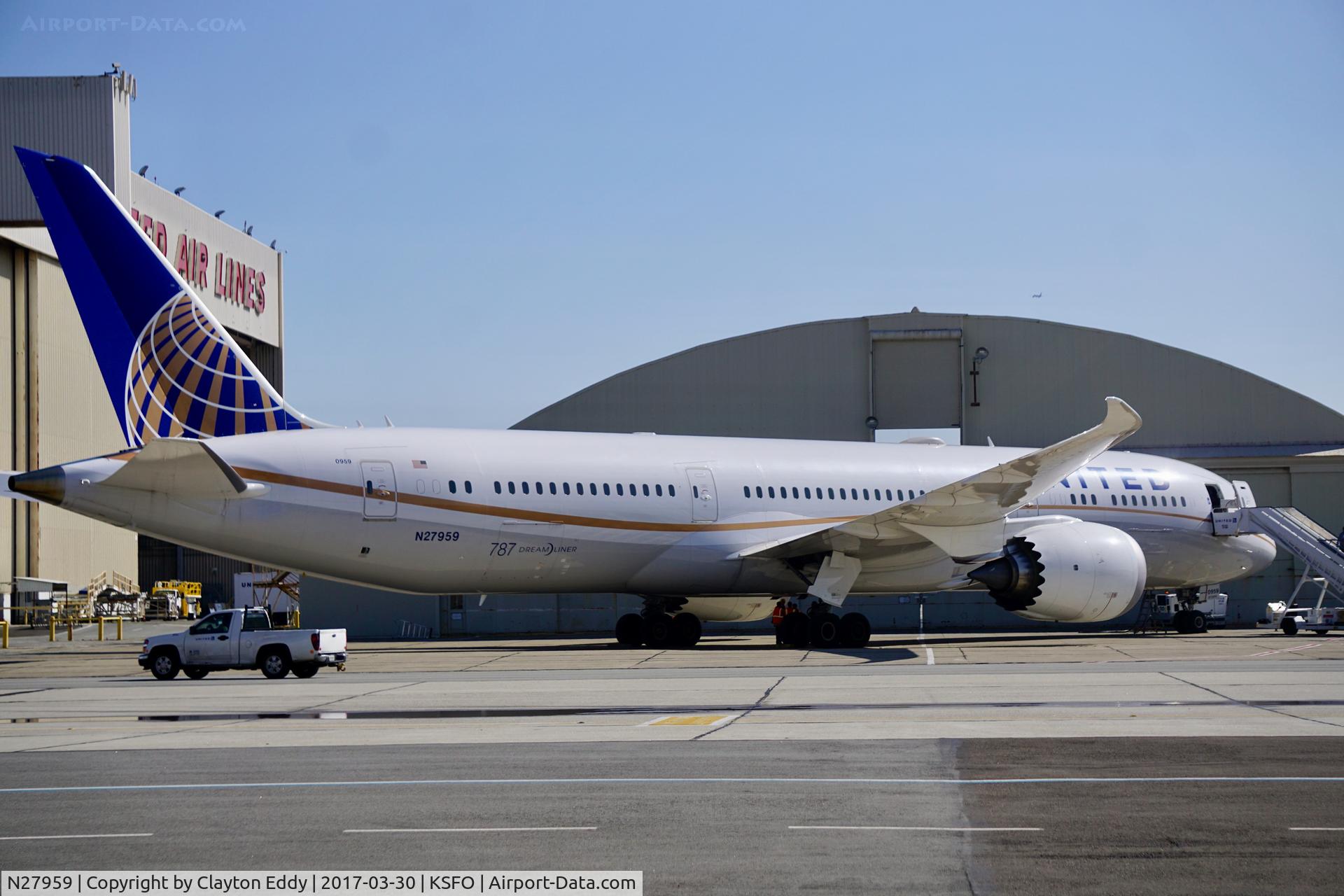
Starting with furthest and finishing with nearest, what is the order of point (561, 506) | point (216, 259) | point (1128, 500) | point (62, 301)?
point (216, 259) < point (62, 301) < point (1128, 500) < point (561, 506)

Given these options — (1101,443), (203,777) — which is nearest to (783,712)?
(203,777)

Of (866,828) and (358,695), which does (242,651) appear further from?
(866,828)

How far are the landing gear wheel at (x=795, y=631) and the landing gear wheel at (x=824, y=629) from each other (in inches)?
4.3

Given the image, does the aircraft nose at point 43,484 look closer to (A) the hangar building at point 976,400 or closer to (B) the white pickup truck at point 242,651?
(B) the white pickup truck at point 242,651

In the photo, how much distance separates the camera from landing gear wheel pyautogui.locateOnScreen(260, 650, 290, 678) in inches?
789

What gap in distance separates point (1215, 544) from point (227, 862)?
95.2 feet

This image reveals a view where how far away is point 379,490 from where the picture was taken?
22328 mm

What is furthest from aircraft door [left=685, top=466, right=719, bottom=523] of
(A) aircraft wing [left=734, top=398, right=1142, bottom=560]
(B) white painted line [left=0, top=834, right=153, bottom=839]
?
(B) white painted line [left=0, top=834, right=153, bottom=839]

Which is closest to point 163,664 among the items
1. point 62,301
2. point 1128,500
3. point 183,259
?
point 1128,500

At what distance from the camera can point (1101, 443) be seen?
2205 centimetres

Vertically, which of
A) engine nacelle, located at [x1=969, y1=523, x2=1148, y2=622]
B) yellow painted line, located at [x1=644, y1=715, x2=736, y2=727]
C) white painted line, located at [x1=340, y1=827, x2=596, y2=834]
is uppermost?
engine nacelle, located at [x1=969, y1=523, x2=1148, y2=622]

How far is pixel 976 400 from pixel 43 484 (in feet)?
90.7

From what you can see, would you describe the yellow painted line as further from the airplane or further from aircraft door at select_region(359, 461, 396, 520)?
aircraft door at select_region(359, 461, 396, 520)

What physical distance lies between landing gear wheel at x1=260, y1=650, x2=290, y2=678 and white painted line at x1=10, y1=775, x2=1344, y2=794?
1086 cm
